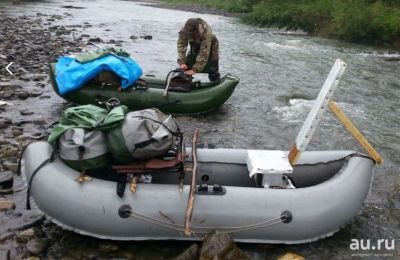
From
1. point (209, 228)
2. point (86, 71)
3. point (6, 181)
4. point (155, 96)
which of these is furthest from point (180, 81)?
point (209, 228)

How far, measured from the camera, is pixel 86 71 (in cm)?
764

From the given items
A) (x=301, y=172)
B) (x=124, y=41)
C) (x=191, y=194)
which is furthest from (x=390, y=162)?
(x=124, y=41)

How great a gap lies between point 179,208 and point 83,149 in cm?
111

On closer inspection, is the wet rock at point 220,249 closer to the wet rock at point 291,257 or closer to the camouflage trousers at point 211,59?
the wet rock at point 291,257

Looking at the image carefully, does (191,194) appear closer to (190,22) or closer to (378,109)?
(190,22)

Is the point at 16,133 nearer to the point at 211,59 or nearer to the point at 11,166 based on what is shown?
the point at 11,166

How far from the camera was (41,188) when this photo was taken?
4.28m

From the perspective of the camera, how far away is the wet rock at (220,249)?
3.97 metres

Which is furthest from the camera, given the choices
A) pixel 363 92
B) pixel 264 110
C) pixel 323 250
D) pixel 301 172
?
pixel 363 92

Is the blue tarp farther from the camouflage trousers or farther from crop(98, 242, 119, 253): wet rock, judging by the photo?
crop(98, 242, 119, 253): wet rock

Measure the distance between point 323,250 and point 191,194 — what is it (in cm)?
154

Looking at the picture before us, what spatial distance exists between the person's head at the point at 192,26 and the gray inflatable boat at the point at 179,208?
4.64m

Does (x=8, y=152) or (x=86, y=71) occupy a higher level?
(x=86, y=71)

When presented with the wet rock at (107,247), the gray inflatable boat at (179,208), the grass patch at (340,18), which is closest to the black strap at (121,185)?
the gray inflatable boat at (179,208)
